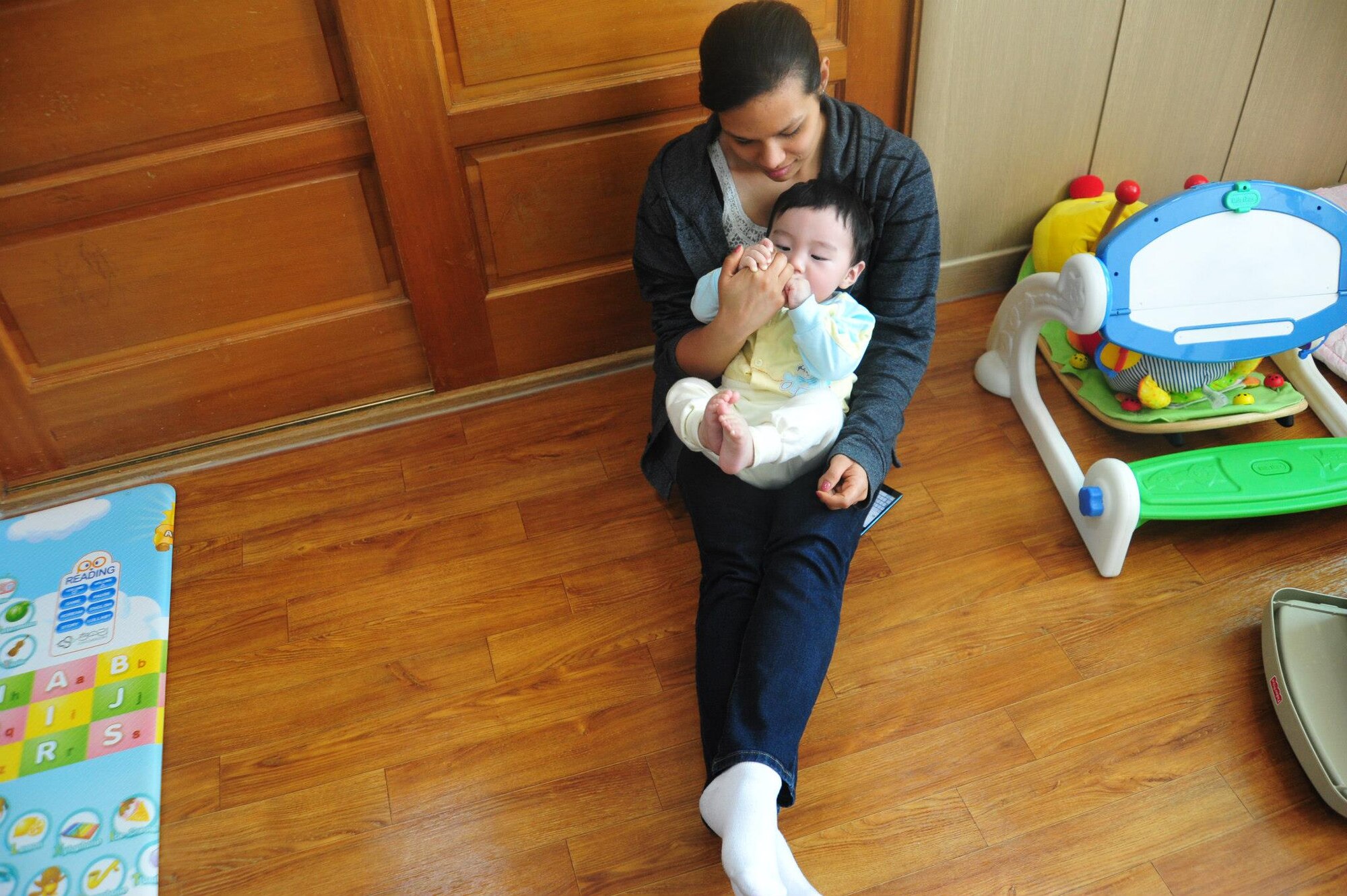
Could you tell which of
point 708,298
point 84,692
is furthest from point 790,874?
point 84,692

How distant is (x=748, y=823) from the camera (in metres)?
1.09

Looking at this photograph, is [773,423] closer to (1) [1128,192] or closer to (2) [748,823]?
(2) [748,823]

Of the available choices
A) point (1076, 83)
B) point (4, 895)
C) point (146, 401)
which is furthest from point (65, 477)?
point (1076, 83)

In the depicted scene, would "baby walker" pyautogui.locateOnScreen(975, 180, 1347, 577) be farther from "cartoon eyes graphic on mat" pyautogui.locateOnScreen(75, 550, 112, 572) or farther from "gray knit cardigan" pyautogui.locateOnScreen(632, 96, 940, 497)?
"cartoon eyes graphic on mat" pyautogui.locateOnScreen(75, 550, 112, 572)

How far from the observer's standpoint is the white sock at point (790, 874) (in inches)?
43.3

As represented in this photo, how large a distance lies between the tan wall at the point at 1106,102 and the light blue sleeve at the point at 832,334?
710 millimetres

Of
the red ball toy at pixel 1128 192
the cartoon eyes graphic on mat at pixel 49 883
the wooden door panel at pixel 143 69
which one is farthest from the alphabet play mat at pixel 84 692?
the red ball toy at pixel 1128 192

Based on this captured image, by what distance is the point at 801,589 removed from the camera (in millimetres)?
1287

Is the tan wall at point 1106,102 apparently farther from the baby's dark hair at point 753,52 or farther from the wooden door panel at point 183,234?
the wooden door panel at point 183,234

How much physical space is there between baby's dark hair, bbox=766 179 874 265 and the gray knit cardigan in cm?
11

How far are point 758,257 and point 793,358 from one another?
164mm

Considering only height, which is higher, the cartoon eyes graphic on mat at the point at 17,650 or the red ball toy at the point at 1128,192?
the red ball toy at the point at 1128,192

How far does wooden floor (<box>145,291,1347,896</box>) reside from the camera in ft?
4.12

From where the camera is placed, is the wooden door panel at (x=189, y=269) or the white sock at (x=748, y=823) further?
the wooden door panel at (x=189, y=269)
